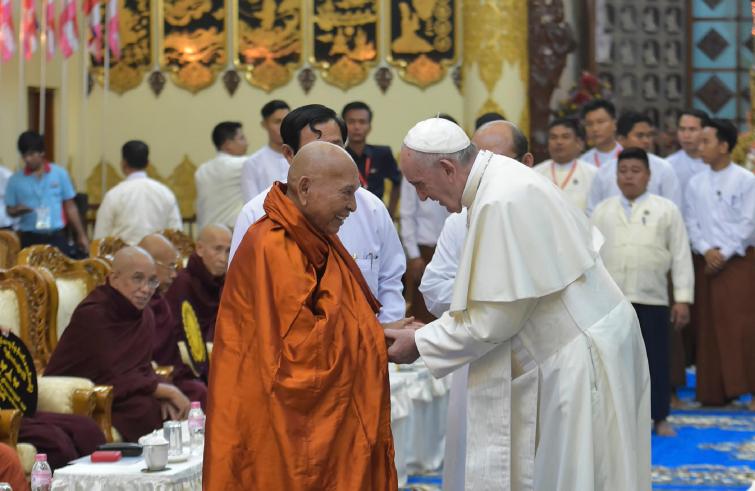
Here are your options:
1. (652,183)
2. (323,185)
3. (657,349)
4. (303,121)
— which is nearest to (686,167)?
(652,183)

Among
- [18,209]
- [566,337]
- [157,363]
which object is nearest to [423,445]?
[157,363]

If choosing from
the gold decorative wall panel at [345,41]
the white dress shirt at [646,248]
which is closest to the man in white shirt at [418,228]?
the white dress shirt at [646,248]

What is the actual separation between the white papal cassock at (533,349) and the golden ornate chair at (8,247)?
4889 millimetres

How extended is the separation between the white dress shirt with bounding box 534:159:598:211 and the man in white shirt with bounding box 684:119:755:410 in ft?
2.99

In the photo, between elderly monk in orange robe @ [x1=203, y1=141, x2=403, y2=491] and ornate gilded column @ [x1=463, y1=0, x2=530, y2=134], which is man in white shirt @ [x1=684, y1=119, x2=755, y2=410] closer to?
ornate gilded column @ [x1=463, y1=0, x2=530, y2=134]

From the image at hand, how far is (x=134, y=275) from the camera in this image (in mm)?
7043

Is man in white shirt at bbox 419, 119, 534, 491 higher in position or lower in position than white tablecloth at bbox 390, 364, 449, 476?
higher

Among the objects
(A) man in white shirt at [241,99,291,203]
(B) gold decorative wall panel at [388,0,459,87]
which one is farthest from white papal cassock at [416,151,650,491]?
(B) gold decorative wall panel at [388,0,459,87]

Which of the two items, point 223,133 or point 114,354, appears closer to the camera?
→ point 114,354

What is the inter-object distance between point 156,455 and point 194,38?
10.5 metres

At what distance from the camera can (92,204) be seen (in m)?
15.3

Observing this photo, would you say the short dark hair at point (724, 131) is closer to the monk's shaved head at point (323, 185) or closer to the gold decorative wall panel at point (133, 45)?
the monk's shaved head at point (323, 185)

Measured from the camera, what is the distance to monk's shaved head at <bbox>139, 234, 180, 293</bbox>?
8727 millimetres

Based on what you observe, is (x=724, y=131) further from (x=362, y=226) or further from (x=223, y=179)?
(x=362, y=226)
